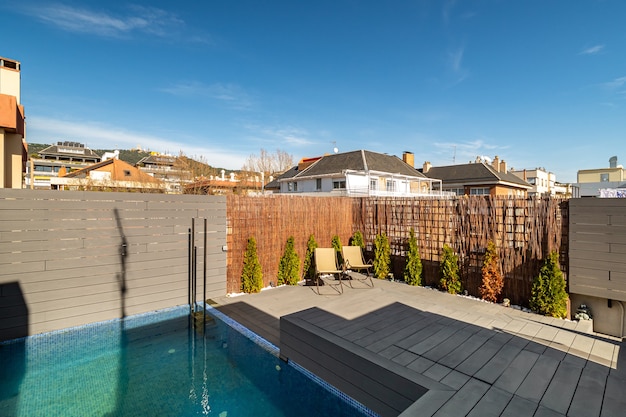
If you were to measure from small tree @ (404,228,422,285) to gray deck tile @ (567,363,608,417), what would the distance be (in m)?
4.79

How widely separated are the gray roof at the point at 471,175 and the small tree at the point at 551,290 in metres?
24.6

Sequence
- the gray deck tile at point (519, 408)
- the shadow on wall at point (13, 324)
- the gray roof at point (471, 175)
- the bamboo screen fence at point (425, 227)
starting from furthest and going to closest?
the gray roof at point (471, 175) < the bamboo screen fence at point (425, 227) < the shadow on wall at point (13, 324) < the gray deck tile at point (519, 408)

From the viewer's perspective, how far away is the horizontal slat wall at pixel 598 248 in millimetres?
5090

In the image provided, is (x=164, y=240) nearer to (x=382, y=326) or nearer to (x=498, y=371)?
(x=382, y=326)

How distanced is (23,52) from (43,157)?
6415cm

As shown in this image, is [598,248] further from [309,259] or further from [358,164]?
[358,164]

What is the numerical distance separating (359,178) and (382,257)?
15.8 metres

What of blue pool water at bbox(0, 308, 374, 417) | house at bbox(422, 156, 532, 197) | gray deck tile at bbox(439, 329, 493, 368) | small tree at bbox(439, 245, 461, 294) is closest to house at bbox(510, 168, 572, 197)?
house at bbox(422, 156, 532, 197)

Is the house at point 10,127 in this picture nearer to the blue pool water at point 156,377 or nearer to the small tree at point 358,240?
the blue pool water at point 156,377

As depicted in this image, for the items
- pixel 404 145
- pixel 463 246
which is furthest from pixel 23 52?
pixel 404 145

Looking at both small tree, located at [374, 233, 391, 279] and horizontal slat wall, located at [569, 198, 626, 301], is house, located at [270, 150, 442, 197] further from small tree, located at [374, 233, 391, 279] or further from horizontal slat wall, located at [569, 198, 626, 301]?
horizontal slat wall, located at [569, 198, 626, 301]

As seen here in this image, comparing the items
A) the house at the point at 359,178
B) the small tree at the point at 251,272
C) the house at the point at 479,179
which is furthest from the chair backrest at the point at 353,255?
the house at the point at 479,179

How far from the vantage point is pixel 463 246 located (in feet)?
23.5

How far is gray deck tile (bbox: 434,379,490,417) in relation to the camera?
2230 millimetres
